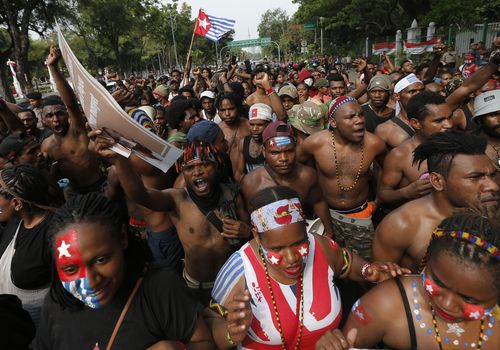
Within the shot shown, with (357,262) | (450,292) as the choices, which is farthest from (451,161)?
(450,292)

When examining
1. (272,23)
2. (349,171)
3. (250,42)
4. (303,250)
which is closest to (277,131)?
(349,171)

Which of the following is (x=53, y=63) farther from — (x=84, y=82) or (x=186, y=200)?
(x=84, y=82)

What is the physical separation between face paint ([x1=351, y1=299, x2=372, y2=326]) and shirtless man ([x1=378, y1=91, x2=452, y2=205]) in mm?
1813

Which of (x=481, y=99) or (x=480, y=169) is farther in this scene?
(x=481, y=99)

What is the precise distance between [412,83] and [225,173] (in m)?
3.53

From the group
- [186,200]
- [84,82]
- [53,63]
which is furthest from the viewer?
[53,63]

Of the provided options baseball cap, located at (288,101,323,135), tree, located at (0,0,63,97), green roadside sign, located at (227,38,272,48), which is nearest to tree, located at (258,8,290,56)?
green roadside sign, located at (227,38,272,48)

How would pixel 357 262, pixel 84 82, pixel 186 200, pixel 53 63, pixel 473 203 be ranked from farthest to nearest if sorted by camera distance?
pixel 53 63 → pixel 186 200 → pixel 357 262 → pixel 473 203 → pixel 84 82

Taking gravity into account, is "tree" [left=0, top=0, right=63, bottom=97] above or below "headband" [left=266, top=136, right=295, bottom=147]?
above

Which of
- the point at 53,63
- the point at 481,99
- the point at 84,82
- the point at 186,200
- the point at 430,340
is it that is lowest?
the point at 430,340

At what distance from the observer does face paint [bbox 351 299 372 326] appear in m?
1.78

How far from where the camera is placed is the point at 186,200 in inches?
118

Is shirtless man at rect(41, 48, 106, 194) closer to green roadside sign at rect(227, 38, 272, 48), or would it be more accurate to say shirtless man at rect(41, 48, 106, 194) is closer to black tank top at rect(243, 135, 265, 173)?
black tank top at rect(243, 135, 265, 173)

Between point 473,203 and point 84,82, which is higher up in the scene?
point 84,82
